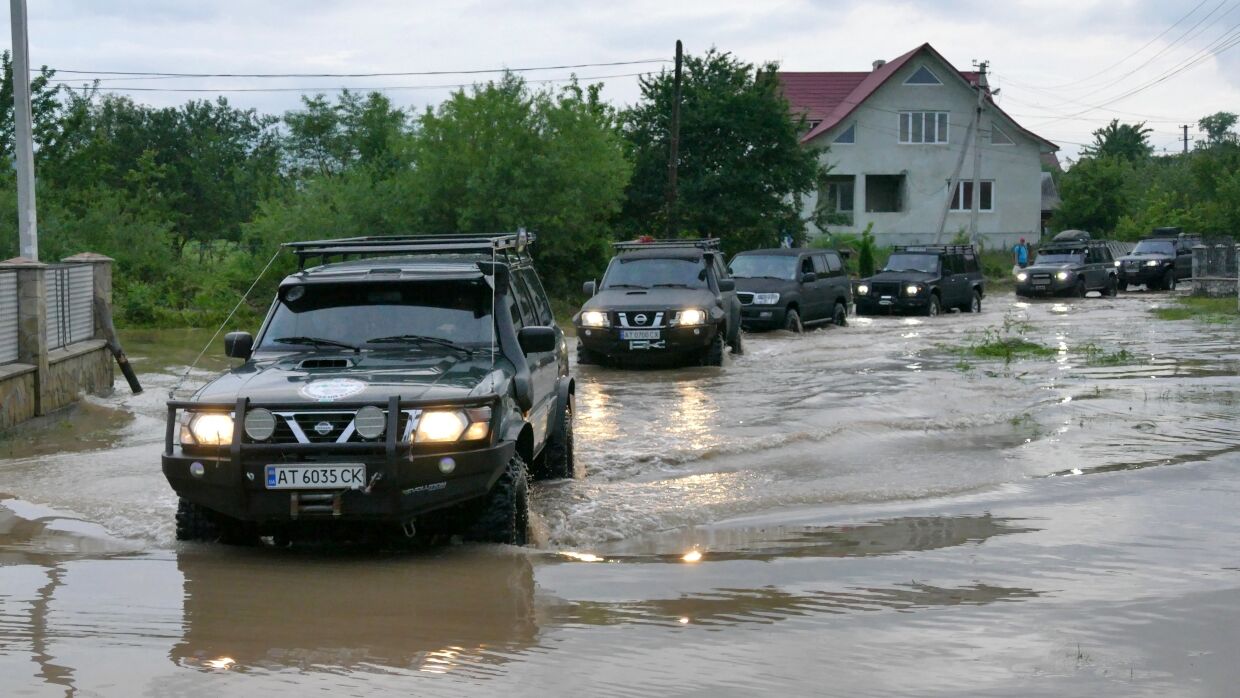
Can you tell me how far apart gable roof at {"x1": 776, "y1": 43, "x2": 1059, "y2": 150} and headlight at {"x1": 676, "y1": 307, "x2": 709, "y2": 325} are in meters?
38.0

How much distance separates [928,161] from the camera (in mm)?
58219

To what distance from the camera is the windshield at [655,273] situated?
1906 cm

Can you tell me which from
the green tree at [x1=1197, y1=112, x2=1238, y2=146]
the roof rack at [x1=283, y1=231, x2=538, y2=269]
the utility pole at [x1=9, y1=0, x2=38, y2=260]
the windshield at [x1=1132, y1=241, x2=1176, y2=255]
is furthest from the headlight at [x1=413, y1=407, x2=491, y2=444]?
the green tree at [x1=1197, y1=112, x2=1238, y2=146]

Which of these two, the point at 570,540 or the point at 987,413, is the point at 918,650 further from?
the point at 987,413

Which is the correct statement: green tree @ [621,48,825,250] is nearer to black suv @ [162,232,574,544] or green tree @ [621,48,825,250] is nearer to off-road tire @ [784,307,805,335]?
off-road tire @ [784,307,805,335]

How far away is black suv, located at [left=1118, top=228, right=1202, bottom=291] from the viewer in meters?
44.5

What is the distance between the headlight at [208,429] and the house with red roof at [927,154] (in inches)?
2034

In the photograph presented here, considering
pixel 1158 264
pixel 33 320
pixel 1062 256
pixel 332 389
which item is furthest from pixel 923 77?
pixel 332 389

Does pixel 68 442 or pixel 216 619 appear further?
pixel 68 442

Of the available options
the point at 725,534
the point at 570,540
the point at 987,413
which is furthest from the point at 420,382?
the point at 987,413

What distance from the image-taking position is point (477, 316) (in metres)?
8.09

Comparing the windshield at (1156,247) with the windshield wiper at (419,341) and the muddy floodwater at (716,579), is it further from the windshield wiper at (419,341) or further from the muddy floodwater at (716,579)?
the windshield wiper at (419,341)

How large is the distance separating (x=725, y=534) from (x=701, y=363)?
1087cm

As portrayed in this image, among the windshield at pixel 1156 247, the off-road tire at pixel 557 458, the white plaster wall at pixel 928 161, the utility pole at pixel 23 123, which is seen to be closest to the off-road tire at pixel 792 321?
the utility pole at pixel 23 123
